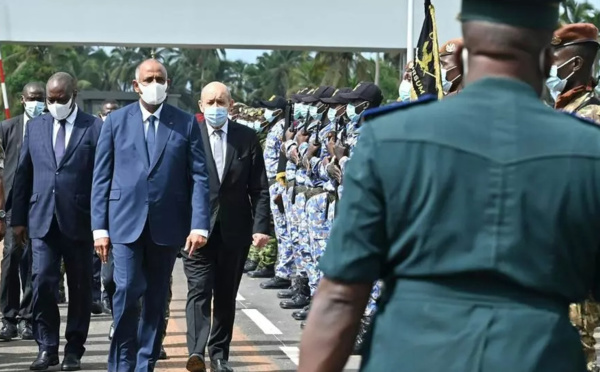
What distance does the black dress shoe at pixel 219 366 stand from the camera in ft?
29.3

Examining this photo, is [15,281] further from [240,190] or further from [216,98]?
[216,98]

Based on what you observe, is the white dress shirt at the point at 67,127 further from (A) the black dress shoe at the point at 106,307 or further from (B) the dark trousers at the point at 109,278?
(A) the black dress shoe at the point at 106,307

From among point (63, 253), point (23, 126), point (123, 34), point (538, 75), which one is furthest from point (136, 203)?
point (123, 34)

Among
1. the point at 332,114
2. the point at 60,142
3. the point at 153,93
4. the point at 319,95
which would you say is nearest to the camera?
the point at 153,93

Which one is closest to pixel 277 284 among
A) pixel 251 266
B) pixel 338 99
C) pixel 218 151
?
pixel 251 266

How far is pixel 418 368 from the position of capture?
2.90 metres

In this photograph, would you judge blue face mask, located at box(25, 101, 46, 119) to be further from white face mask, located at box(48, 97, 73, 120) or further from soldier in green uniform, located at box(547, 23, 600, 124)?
soldier in green uniform, located at box(547, 23, 600, 124)

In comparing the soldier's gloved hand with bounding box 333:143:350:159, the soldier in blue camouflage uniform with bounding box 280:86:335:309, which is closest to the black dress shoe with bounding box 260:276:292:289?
the soldier in blue camouflage uniform with bounding box 280:86:335:309

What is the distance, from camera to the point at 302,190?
1338 cm

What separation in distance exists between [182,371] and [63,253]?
129 cm

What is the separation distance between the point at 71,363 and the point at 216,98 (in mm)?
2227

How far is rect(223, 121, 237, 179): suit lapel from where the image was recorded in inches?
368

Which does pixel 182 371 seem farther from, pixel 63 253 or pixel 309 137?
pixel 309 137

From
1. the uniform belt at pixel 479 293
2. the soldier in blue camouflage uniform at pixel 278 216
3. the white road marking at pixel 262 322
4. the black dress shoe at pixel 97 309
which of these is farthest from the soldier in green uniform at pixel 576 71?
the soldier in blue camouflage uniform at pixel 278 216
